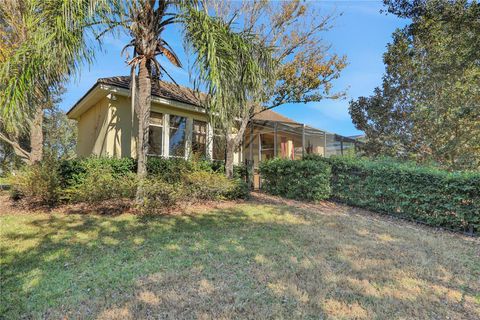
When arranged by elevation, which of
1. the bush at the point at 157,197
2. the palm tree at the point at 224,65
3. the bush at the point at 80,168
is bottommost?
the bush at the point at 157,197

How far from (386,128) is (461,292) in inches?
339

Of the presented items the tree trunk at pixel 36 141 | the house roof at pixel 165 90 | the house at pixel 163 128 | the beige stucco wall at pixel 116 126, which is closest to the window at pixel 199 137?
the house at pixel 163 128

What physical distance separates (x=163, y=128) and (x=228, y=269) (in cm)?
804

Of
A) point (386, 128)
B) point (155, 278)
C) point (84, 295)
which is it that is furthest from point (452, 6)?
point (84, 295)

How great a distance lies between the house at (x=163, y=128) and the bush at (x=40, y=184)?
252cm

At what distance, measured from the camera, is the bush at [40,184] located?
659 cm

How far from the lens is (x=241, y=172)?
1148 cm

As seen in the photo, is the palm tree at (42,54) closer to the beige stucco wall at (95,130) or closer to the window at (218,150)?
the beige stucco wall at (95,130)

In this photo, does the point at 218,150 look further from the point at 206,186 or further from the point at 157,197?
the point at 157,197

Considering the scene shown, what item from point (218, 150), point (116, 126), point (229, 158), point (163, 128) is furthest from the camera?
point (218, 150)

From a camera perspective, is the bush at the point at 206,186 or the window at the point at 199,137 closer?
the bush at the point at 206,186

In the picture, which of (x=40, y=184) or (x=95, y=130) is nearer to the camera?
(x=40, y=184)

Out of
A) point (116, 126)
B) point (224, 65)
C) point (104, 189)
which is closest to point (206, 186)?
point (104, 189)

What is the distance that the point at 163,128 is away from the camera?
1054 centimetres
